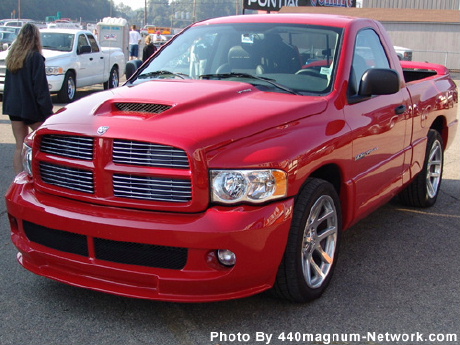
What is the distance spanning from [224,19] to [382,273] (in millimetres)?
2447

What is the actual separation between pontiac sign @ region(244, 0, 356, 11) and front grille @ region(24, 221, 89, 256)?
77.7ft

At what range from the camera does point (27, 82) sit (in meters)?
6.54

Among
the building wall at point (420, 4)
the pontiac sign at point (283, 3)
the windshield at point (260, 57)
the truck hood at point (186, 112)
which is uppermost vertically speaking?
the building wall at point (420, 4)

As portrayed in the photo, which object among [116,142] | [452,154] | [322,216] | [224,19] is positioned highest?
[224,19]

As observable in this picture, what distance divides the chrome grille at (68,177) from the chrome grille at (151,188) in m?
0.19

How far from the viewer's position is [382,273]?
4449mm

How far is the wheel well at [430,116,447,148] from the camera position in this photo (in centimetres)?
631

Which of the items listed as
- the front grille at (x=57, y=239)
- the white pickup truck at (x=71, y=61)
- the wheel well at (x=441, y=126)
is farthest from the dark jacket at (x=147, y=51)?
the front grille at (x=57, y=239)

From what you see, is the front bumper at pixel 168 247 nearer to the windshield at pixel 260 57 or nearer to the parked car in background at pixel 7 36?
the windshield at pixel 260 57

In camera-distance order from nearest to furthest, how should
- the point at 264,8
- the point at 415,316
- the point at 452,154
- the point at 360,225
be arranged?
the point at 415,316, the point at 360,225, the point at 452,154, the point at 264,8

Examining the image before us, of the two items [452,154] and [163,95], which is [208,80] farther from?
[452,154]

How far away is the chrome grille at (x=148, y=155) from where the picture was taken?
10.9 ft

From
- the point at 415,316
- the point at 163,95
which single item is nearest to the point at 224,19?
the point at 163,95

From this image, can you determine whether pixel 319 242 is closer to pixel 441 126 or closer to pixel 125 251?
pixel 125 251
